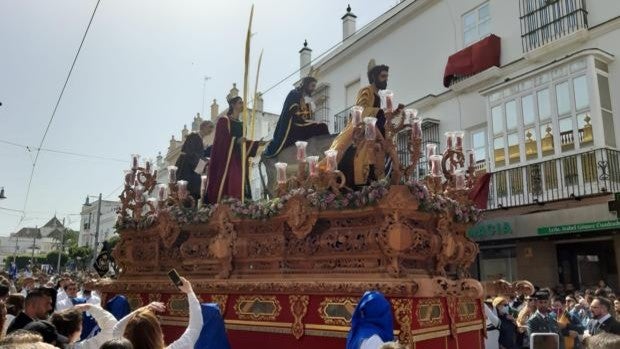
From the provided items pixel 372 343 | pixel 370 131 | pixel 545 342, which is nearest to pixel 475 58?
pixel 370 131

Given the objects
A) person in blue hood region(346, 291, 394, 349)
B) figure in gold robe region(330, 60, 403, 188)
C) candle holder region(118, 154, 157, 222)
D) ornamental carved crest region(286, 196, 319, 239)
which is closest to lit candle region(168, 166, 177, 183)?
candle holder region(118, 154, 157, 222)

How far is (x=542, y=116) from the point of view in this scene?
14.6 meters

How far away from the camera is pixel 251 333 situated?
6.39 meters

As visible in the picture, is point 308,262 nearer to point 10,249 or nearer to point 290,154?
point 290,154

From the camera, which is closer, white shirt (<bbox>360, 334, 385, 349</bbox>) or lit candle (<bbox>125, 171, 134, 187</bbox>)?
white shirt (<bbox>360, 334, 385, 349</bbox>)

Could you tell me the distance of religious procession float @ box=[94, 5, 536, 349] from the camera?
222 inches

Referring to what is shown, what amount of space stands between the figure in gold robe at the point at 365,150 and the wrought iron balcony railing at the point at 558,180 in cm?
822

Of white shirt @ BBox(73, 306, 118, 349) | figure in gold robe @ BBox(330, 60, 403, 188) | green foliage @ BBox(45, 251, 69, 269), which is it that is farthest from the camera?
green foliage @ BBox(45, 251, 69, 269)

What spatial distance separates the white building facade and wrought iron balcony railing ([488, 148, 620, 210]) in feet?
0.09

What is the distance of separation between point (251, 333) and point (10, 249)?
322 feet

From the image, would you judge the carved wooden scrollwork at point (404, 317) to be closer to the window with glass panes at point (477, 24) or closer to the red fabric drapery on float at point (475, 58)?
the red fabric drapery on float at point (475, 58)

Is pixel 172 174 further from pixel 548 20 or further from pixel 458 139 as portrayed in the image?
pixel 548 20

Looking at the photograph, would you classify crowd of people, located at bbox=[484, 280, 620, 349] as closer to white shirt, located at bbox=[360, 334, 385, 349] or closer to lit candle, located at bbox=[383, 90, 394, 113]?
lit candle, located at bbox=[383, 90, 394, 113]

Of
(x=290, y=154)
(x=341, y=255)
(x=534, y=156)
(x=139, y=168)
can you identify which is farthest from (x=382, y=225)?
(x=534, y=156)
